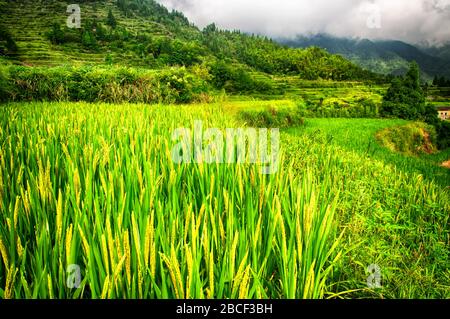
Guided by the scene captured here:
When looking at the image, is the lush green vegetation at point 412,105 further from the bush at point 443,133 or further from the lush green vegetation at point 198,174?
the lush green vegetation at point 198,174

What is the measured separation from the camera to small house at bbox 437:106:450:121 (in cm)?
2258

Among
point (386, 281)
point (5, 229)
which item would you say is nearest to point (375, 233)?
point (386, 281)

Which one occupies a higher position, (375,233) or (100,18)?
(100,18)

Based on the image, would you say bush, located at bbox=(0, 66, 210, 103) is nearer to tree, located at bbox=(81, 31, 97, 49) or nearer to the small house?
tree, located at bbox=(81, 31, 97, 49)

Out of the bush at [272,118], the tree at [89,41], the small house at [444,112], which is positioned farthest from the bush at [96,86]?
the small house at [444,112]

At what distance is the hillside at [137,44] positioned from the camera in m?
20.2

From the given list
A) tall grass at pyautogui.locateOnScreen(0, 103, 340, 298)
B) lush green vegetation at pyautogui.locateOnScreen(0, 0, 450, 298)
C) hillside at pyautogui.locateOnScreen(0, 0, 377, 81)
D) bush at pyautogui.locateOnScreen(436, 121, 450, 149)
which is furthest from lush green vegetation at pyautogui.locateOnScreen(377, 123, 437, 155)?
tall grass at pyautogui.locateOnScreen(0, 103, 340, 298)

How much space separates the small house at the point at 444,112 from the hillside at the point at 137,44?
21.0ft

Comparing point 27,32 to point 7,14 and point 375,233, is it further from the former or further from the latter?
point 375,233

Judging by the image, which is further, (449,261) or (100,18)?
(100,18)

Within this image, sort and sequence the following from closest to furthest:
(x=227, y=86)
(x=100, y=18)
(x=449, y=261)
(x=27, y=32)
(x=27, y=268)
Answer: (x=27, y=268)
(x=449, y=261)
(x=227, y=86)
(x=27, y=32)
(x=100, y=18)

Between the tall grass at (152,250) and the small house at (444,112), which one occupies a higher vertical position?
the small house at (444,112)

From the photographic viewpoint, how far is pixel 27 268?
102 cm

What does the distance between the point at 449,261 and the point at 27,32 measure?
32.4 metres
